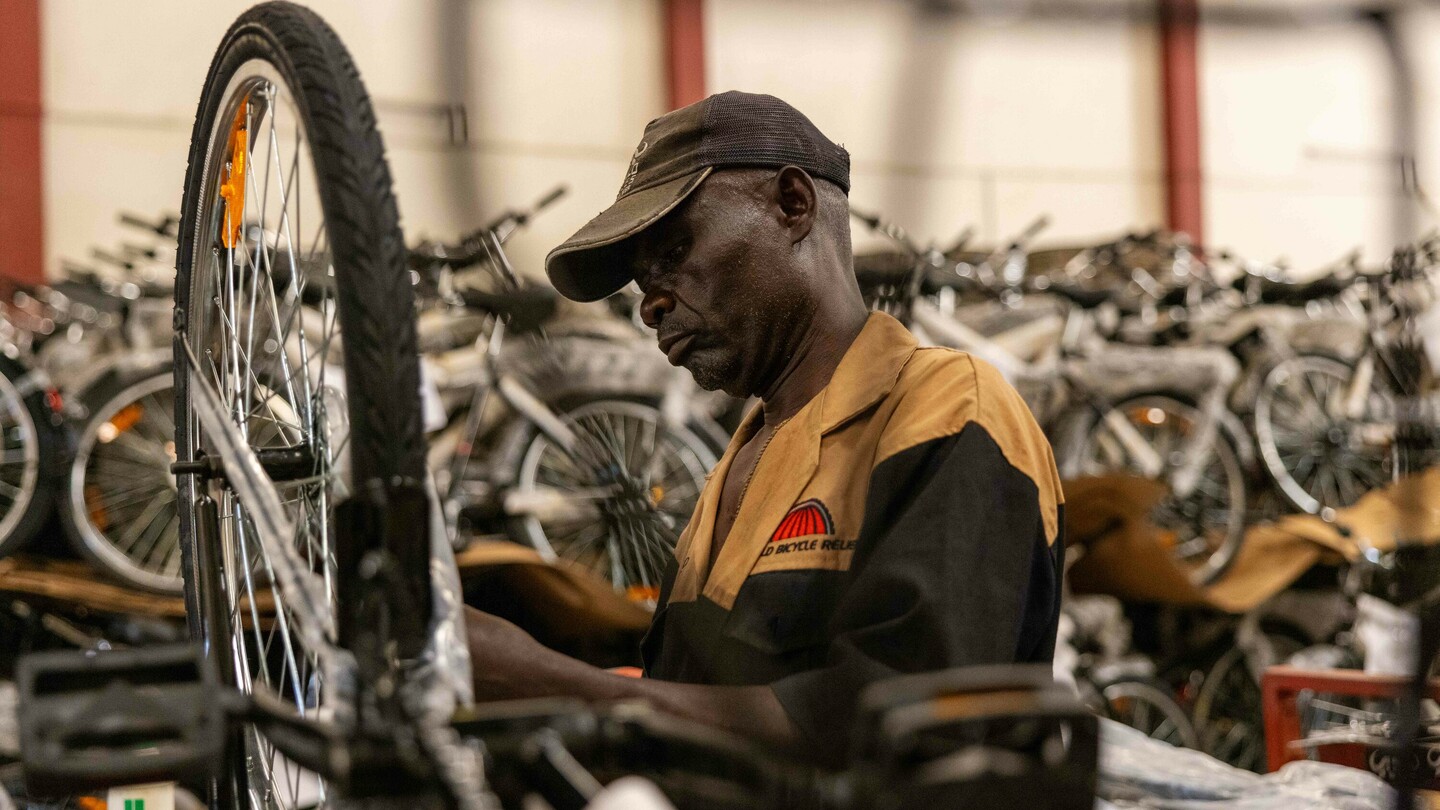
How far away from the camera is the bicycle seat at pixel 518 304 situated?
4070mm

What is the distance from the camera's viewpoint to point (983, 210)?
6855 mm

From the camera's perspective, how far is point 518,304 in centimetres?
407

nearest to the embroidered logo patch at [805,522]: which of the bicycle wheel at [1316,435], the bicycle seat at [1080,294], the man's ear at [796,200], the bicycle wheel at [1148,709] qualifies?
the man's ear at [796,200]

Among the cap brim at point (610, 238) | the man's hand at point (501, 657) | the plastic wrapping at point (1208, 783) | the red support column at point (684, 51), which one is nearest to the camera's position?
the man's hand at point (501, 657)

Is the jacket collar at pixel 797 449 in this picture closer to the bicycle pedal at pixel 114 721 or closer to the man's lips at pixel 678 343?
the man's lips at pixel 678 343

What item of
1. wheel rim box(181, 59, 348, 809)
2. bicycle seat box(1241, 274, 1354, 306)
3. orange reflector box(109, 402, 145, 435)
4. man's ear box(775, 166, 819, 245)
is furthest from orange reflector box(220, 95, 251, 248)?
bicycle seat box(1241, 274, 1354, 306)

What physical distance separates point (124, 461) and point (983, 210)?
430 centimetres

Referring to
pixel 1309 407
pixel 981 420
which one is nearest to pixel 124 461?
pixel 981 420

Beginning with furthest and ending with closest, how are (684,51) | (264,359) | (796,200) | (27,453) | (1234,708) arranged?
(684,51)
(1234,708)
(27,453)
(264,359)
(796,200)

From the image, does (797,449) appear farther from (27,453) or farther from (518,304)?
(27,453)

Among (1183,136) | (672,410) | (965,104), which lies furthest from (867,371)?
(1183,136)

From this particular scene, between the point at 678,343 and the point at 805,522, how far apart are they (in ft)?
1.00

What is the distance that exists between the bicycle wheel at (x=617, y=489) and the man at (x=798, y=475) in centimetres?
244

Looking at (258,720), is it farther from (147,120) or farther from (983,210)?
(983,210)
